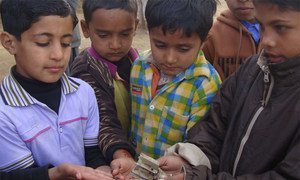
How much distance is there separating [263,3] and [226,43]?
1360 mm

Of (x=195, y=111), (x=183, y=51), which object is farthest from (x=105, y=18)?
(x=195, y=111)

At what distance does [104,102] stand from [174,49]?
557mm

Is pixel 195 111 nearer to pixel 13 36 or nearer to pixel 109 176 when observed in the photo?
pixel 109 176

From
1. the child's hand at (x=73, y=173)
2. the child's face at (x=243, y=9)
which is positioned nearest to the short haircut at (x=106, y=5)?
the child's face at (x=243, y=9)

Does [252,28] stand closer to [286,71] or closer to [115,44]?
[115,44]

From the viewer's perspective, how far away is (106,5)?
2.66 m

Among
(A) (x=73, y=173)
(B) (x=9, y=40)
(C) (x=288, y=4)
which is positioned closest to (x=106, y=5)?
(B) (x=9, y=40)

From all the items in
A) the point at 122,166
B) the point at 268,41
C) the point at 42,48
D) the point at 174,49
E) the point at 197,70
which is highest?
the point at 268,41

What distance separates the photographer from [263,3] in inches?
71.6

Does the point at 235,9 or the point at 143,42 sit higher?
the point at 235,9

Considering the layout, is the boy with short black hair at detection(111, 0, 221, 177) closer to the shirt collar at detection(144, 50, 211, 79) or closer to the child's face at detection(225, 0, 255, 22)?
the shirt collar at detection(144, 50, 211, 79)

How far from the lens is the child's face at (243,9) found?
3012 mm

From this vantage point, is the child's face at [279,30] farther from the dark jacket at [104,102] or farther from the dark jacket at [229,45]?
the dark jacket at [229,45]

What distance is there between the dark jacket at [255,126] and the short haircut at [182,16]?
0.39 m
